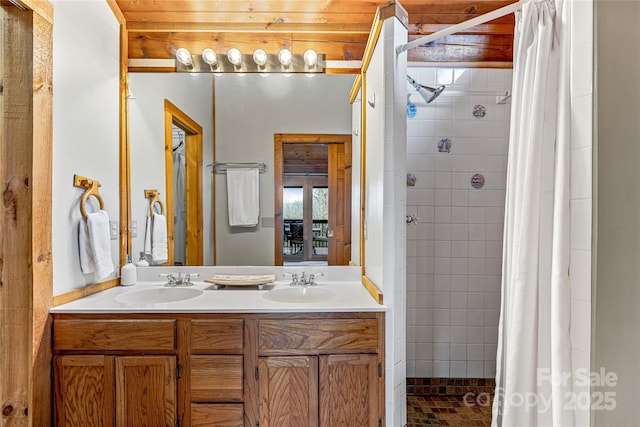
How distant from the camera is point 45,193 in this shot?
1529 mm

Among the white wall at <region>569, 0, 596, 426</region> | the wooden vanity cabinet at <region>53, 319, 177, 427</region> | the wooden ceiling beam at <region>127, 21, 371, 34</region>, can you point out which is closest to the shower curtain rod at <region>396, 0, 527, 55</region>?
the white wall at <region>569, 0, 596, 426</region>

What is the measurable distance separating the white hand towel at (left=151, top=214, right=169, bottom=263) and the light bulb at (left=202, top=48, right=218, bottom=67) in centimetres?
100

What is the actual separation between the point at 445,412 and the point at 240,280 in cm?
150

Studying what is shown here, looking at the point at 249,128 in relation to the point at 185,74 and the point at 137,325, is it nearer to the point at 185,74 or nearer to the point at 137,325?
the point at 185,74

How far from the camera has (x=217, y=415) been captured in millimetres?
1551

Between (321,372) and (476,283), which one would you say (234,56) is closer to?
(321,372)

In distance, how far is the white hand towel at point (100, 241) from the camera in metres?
1.75

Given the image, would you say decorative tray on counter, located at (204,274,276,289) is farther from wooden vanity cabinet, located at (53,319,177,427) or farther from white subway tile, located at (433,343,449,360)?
white subway tile, located at (433,343,449,360)

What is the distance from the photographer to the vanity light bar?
2.17 m

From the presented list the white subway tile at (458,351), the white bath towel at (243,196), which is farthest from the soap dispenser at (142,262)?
the white subway tile at (458,351)

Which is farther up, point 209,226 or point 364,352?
point 209,226

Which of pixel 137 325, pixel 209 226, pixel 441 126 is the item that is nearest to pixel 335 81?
pixel 441 126

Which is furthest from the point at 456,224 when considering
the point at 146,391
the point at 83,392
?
the point at 83,392

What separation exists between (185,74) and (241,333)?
5.31 feet
